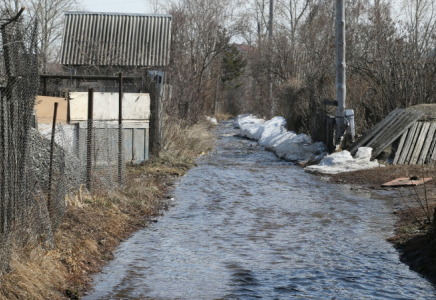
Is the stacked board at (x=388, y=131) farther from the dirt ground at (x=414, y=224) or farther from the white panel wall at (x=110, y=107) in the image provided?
the white panel wall at (x=110, y=107)

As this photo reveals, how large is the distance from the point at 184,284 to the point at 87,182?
4.81 m

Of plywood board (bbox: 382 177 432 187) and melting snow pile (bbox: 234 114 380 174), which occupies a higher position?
melting snow pile (bbox: 234 114 380 174)

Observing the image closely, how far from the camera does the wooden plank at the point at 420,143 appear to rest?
17.2 metres

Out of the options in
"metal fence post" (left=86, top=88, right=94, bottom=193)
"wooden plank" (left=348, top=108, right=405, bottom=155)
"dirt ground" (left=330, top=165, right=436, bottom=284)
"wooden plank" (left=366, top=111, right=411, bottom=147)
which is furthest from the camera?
"wooden plank" (left=348, top=108, right=405, bottom=155)

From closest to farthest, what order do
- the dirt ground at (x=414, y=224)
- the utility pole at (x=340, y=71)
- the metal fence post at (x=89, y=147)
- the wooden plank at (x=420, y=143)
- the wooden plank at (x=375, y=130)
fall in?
the dirt ground at (x=414, y=224) → the metal fence post at (x=89, y=147) → the wooden plank at (x=420, y=143) → the wooden plank at (x=375, y=130) → the utility pole at (x=340, y=71)

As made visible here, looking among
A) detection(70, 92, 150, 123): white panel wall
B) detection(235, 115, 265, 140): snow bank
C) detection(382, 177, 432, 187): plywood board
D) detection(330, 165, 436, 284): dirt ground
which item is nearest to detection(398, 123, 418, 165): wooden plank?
detection(330, 165, 436, 284): dirt ground

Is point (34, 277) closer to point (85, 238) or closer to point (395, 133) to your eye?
point (85, 238)

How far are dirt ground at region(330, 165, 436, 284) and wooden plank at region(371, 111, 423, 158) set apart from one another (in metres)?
1.78

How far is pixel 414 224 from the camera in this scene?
9797 mm

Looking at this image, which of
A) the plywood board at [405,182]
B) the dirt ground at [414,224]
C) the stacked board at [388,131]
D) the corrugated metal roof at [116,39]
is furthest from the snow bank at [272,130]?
the plywood board at [405,182]

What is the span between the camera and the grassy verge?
6207 mm

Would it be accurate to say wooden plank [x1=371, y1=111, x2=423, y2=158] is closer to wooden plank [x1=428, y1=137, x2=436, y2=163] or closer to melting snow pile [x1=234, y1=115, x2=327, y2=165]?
wooden plank [x1=428, y1=137, x2=436, y2=163]

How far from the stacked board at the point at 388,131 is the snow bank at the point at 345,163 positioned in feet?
1.19

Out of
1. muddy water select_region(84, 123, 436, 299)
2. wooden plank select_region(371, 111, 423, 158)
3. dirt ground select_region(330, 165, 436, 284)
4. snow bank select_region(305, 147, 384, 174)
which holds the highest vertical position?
wooden plank select_region(371, 111, 423, 158)
